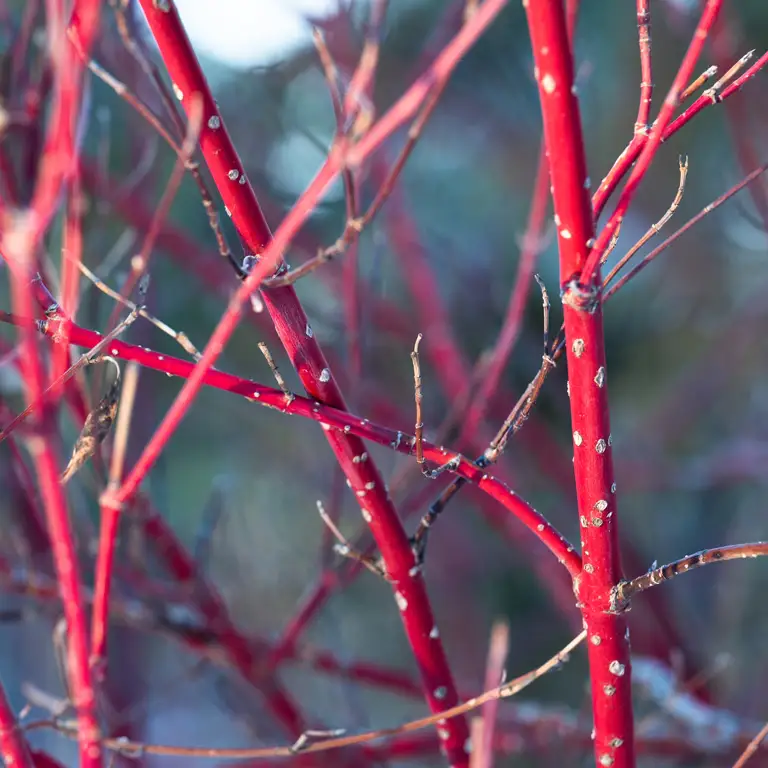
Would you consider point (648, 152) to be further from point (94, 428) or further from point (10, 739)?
point (10, 739)

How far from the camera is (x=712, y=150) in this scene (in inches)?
94.8

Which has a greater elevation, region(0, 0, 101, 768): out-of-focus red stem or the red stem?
the red stem

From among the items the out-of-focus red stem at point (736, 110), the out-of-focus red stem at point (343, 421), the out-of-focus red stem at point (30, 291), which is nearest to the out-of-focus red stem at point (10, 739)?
the out-of-focus red stem at point (30, 291)

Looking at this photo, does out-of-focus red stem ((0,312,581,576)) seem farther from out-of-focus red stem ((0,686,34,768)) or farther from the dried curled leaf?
out-of-focus red stem ((0,686,34,768))

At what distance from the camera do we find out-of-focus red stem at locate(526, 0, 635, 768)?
1.20 feet

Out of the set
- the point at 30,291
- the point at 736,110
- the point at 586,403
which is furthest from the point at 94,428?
the point at 736,110

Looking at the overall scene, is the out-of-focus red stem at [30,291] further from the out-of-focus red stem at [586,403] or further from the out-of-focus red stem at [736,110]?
the out-of-focus red stem at [736,110]

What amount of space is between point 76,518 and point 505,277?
1.93 meters

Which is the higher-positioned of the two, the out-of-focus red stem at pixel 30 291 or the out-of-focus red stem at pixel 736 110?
the out-of-focus red stem at pixel 736 110

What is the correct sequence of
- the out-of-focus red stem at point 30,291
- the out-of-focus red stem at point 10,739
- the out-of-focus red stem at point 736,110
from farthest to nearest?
1. the out-of-focus red stem at point 736,110
2. the out-of-focus red stem at point 10,739
3. the out-of-focus red stem at point 30,291

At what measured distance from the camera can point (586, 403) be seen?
0.43 m

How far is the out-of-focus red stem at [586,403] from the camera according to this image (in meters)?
0.36

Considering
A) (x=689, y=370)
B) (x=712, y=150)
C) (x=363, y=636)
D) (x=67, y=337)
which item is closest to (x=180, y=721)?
(x=363, y=636)

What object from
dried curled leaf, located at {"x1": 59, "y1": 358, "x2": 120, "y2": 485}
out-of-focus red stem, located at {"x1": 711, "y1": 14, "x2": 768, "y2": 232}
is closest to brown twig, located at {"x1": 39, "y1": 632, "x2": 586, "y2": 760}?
dried curled leaf, located at {"x1": 59, "y1": 358, "x2": 120, "y2": 485}
